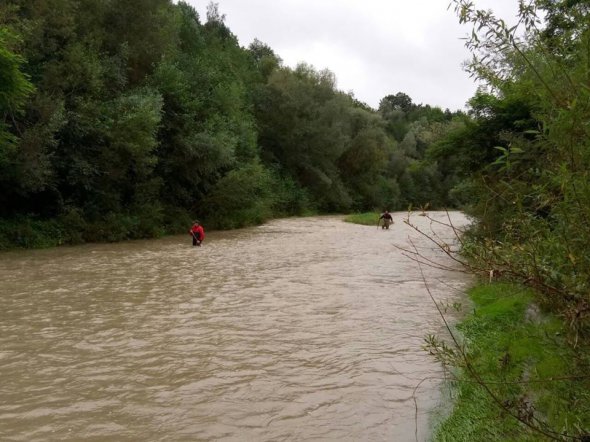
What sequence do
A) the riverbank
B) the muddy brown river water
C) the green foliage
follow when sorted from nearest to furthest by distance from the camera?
the muddy brown river water → the riverbank → the green foliage

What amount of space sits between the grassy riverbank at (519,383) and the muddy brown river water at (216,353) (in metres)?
0.49

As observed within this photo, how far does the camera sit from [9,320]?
9.73m

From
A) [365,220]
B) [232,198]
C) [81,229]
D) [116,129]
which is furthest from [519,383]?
[365,220]

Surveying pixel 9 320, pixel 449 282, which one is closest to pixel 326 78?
pixel 449 282

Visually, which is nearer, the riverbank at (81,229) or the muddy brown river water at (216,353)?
the muddy brown river water at (216,353)

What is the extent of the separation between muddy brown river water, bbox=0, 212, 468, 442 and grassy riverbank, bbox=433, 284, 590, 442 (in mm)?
487

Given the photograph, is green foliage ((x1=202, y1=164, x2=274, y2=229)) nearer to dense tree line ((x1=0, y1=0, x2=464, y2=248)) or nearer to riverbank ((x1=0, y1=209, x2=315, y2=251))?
dense tree line ((x1=0, y1=0, x2=464, y2=248))

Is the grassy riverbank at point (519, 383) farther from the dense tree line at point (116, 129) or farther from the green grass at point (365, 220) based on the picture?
the green grass at point (365, 220)

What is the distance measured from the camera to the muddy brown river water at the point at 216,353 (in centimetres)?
564

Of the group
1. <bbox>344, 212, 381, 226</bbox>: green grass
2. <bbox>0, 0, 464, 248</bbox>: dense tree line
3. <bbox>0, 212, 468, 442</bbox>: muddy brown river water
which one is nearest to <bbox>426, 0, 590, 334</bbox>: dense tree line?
<bbox>0, 212, 468, 442</bbox>: muddy brown river water

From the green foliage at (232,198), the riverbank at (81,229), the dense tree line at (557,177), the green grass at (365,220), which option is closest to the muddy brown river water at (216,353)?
the dense tree line at (557,177)

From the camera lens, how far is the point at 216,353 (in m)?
7.99

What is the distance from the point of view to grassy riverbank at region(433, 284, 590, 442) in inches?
153

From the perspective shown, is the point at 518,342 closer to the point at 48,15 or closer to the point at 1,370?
the point at 1,370
